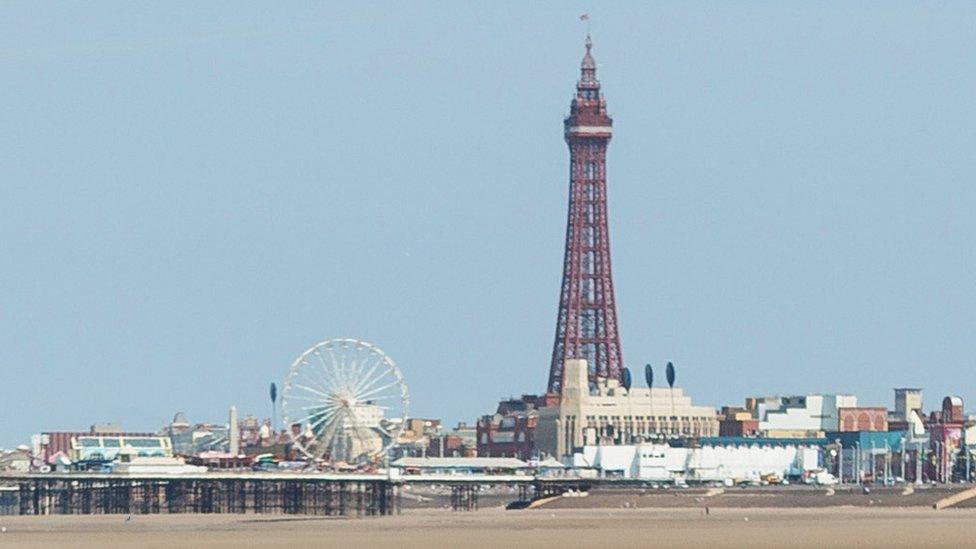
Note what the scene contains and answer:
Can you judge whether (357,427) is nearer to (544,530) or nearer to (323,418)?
(323,418)

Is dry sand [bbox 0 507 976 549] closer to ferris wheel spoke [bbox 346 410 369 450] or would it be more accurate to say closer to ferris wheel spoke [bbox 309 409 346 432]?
ferris wheel spoke [bbox 309 409 346 432]

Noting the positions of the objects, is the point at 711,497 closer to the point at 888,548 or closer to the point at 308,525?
the point at 308,525

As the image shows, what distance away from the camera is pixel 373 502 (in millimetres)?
154250

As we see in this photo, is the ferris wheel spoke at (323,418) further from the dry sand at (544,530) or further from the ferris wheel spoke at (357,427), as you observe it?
the dry sand at (544,530)

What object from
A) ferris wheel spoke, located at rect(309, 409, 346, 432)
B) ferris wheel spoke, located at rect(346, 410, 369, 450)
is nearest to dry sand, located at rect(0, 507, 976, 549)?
ferris wheel spoke, located at rect(309, 409, 346, 432)

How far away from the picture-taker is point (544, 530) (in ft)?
341

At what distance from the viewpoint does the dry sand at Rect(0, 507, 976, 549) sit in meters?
93.1

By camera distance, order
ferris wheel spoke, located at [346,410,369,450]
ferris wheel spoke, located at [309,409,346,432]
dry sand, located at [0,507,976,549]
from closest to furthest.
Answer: dry sand, located at [0,507,976,549] < ferris wheel spoke, located at [309,409,346,432] < ferris wheel spoke, located at [346,410,369,450]

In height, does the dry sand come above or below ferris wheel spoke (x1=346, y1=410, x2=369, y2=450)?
below

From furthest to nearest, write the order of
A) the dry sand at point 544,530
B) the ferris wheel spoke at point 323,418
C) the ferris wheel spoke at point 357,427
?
1. the ferris wheel spoke at point 357,427
2. the ferris wheel spoke at point 323,418
3. the dry sand at point 544,530

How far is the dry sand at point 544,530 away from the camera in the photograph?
93.1 metres

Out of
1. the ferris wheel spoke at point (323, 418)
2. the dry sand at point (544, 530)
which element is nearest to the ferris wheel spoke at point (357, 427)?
the ferris wheel spoke at point (323, 418)

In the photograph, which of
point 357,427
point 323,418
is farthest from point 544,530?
point 357,427

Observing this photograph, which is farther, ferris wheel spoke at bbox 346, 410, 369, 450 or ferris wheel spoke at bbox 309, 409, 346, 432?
ferris wheel spoke at bbox 346, 410, 369, 450
